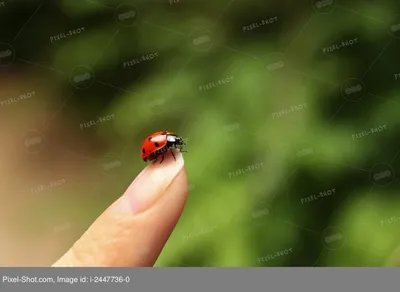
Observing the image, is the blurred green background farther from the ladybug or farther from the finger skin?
the finger skin

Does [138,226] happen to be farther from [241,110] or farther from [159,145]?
[241,110]

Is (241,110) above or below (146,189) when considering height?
below

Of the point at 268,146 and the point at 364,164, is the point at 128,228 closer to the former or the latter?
the point at 268,146
